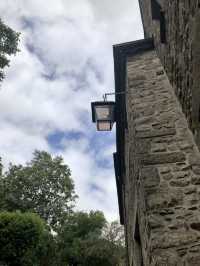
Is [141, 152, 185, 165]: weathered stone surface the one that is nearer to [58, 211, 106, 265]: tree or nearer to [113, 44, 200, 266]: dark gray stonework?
[113, 44, 200, 266]: dark gray stonework

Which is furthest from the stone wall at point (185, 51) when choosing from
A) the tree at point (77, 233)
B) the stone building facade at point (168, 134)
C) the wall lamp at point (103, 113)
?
the tree at point (77, 233)

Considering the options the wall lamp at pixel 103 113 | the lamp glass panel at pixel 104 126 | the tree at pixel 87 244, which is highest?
the wall lamp at pixel 103 113

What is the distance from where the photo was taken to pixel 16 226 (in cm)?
1354

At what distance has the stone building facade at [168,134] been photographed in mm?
3361

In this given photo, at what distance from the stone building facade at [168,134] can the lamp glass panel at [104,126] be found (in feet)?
1.76

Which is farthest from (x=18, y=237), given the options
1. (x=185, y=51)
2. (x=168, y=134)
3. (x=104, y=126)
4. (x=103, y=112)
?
(x=185, y=51)

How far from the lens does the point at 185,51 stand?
363 centimetres

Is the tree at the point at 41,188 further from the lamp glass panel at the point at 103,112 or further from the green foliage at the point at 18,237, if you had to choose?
the lamp glass panel at the point at 103,112

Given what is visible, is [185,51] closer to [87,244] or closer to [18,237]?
[18,237]

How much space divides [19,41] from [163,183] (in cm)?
991

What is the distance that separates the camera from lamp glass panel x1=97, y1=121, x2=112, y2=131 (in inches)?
214

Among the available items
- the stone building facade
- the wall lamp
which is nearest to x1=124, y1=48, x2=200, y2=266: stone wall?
the stone building facade

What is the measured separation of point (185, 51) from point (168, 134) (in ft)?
4.36

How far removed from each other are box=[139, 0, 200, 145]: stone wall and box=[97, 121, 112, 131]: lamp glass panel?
1312 mm
